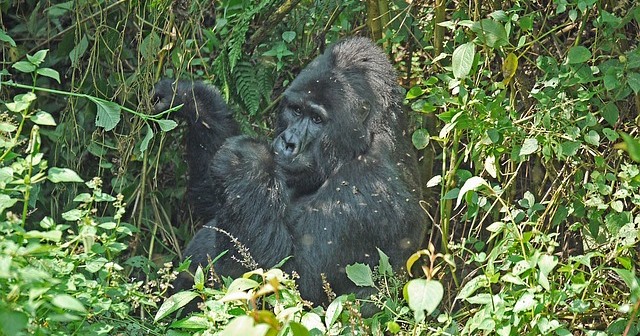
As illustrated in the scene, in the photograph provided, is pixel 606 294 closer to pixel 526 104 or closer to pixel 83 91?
pixel 526 104

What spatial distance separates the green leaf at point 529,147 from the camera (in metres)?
3.26

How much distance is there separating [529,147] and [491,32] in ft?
1.44

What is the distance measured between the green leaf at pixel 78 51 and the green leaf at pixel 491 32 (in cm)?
178

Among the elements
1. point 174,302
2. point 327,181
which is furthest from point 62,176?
point 327,181

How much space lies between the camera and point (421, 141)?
12.2ft

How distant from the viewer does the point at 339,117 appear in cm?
385

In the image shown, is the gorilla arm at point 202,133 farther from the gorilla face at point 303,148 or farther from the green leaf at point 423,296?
the green leaf at point 423,296

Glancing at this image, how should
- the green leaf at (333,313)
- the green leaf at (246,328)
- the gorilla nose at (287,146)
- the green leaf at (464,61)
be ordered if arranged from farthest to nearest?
the gorilla nose at (287,146)
the green leaf at (464,61)
the green leaf at (333,313)
the green leaf at (246,328)

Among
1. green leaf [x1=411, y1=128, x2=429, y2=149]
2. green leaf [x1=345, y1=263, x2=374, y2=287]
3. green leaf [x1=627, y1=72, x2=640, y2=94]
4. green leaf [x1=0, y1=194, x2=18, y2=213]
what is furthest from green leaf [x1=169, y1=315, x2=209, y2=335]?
green leaf [x1=627, y1=72, x2=640, y2=94]

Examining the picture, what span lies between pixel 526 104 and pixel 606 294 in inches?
35.8

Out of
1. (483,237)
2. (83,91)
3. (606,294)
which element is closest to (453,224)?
(483,237)

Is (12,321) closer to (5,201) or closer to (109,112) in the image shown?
(5,201)

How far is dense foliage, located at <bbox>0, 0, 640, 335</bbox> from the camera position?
8.38ft

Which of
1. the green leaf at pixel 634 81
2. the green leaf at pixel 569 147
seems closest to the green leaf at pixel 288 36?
the green leaf at pixel 569 147
